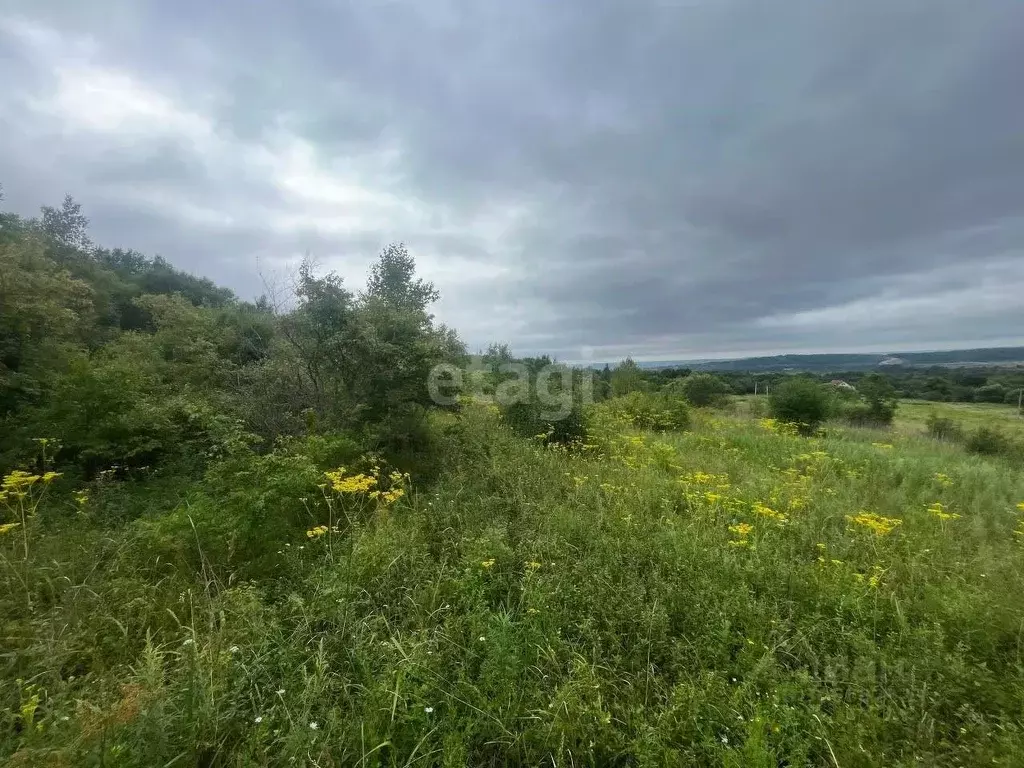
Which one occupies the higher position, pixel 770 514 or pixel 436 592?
pixel 770 514

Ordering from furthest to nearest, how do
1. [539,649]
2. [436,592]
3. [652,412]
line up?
[652,412]
[436,592]
[539,649]

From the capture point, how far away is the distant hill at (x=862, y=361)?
31917mm

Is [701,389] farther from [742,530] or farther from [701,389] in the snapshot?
[742,530]

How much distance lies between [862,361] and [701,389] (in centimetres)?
4256

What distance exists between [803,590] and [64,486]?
6.80 metres

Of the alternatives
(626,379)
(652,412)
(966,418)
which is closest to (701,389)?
(626,379)

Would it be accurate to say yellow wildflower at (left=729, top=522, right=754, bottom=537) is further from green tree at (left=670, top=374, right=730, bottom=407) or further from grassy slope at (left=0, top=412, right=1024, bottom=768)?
green tree at (left=670, top=374, right=730, bottom=407)

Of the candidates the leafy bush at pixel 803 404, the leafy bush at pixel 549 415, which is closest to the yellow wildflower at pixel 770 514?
the leafy bush at pixel 549 415

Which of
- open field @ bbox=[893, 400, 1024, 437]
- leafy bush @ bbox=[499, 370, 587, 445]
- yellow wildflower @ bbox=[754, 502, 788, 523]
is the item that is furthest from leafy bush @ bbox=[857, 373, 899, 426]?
yellow wildflower @ bbox=[754, 502, 788, 523]

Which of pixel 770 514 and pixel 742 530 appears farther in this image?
pixel 770 514

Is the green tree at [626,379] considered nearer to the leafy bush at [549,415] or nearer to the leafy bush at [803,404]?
the leafy bush at [803,404]

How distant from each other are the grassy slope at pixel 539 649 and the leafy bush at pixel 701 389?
15758 millimetres

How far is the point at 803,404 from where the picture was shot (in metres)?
12.4

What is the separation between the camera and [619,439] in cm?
761
